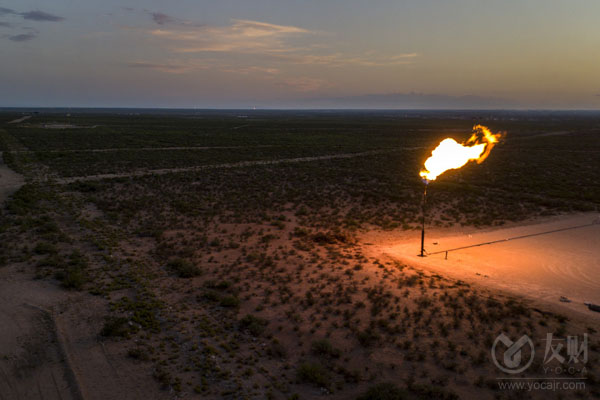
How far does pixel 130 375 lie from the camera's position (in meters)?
8.81

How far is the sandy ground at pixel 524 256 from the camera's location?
44.0 ft

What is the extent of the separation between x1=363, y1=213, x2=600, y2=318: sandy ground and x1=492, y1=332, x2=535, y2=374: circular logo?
3.25 meters

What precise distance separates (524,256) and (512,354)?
853cm

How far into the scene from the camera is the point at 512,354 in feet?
31.6

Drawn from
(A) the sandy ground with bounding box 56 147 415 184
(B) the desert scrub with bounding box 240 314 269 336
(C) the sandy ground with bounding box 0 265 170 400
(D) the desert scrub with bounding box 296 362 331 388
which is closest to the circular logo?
(D) the desert scrub with bounding box 296 362 331 388

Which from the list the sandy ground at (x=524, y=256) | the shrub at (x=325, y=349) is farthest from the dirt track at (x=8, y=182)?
the sandy ground at (x=524, y=256)

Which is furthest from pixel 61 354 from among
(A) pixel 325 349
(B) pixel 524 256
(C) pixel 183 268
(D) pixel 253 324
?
(B) pixel 524 256

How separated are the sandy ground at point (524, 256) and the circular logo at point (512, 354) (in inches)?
128

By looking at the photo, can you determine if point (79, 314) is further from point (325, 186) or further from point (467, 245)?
point (325, 186)

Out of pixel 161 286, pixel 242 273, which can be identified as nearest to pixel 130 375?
pixel 161 286

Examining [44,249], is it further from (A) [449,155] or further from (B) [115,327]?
(A) [449,155]

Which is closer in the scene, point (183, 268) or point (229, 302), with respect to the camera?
point (229, 302)

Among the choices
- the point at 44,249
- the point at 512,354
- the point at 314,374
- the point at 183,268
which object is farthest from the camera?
the point at 44,249

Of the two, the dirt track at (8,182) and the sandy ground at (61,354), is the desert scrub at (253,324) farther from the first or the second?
the dirt track at (8,182)
